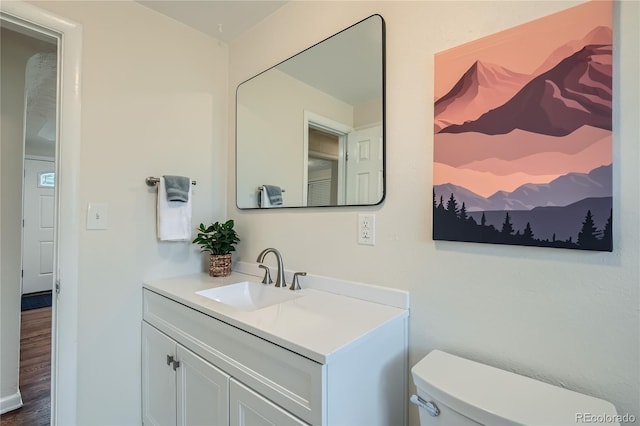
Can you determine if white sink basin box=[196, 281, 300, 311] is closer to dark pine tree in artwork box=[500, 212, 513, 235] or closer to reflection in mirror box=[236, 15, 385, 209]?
reflection in mirror box=[236, 15, 385, 209]

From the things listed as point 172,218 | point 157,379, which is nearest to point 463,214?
point 172,218

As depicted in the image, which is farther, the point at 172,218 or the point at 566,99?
the point at 172,218

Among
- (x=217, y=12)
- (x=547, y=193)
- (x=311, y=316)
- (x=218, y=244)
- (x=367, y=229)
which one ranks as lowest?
(x=311, y=316)

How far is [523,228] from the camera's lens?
0.89m

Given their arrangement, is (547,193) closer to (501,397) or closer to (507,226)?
(507,226)

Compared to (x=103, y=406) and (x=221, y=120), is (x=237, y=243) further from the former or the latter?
(x=103, y=406)

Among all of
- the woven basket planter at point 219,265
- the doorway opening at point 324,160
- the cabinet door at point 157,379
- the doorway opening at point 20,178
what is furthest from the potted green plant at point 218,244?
the doorway opening at point 20,178

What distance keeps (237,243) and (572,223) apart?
1.56 meters

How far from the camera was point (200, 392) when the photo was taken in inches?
47.0

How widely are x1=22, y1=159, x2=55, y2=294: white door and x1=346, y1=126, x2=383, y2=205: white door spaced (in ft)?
16.7

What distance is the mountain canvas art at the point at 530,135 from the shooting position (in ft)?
2.58

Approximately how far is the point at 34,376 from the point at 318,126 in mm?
2791

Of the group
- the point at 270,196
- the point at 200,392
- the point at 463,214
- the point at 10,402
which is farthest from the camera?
the point at 10,402

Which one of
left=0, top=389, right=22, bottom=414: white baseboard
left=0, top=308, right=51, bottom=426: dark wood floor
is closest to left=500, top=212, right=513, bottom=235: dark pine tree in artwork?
left=0, top=308, right=51, bottom=426: dark wood floor
